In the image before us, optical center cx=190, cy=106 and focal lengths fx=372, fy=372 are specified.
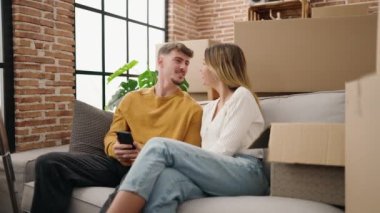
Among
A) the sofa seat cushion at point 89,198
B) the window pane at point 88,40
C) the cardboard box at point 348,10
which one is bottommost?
the sofa seat cushion at point 89,198

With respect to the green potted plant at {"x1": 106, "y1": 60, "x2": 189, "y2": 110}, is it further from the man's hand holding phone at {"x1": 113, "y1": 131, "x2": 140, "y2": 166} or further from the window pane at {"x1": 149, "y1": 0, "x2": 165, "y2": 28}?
the window pane at {"x1": 149, "y1": 0, "x2": 165, "y2": 28}

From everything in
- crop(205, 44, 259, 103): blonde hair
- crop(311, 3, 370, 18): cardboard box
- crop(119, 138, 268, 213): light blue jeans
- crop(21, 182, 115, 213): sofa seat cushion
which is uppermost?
crop(311, 3, 370, 18): cardboard box

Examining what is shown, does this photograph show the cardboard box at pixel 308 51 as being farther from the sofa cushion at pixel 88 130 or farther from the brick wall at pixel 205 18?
the brick wall at pixel 205 18

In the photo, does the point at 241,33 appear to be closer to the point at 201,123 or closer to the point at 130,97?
the point at 201,123

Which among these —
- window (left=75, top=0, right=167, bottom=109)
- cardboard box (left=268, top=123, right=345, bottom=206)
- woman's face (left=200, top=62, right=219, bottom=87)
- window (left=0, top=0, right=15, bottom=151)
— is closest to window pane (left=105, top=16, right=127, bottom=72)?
window (left=75, top=0, right=167, bottom=109)

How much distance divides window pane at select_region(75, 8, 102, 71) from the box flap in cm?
251

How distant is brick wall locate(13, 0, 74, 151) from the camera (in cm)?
254

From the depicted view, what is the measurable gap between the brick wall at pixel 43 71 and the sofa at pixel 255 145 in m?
0.63

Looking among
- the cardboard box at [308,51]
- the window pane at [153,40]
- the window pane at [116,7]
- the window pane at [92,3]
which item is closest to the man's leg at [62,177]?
the cardboard box at [308,51]

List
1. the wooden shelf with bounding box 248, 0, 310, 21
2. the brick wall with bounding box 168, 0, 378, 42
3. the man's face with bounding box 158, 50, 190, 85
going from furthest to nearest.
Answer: the brick wall with bounding box 168, 0, 378, 42, the wooden shelf with bounding box 248, 0, 310, 21, the man's face with bounding box 158, 50, 190, 85

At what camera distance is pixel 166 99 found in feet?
6.31

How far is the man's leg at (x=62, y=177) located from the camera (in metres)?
1.60

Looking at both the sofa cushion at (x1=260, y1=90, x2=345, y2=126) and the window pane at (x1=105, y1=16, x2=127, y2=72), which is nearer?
the sofa cushion at (x1=260, y1=90, x2=345, y2=126)

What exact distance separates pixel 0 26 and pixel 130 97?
1.22 metres
